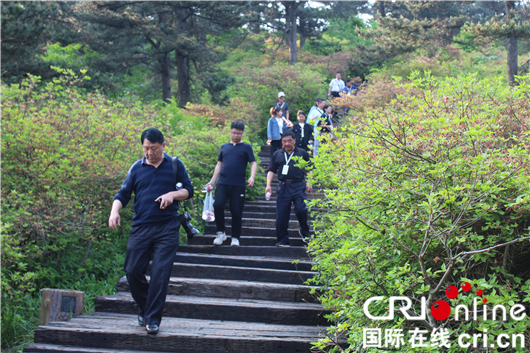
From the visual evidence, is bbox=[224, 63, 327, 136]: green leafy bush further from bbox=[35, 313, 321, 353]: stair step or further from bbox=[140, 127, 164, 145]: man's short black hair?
bbox=[35, 313, 321, 353]: stair step

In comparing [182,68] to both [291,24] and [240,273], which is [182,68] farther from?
[240,273]

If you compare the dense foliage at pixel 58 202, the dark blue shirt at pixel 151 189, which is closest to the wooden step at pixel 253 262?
the dense foliage at pixel 58 202

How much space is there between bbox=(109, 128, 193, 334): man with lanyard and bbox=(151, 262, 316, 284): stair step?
66.8 inches

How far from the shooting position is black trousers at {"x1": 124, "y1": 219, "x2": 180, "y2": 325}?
4.19m

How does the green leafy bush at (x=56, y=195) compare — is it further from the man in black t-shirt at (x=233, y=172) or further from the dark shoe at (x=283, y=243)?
the dark shoe at (x=283, y=243)

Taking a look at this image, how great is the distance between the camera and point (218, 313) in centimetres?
508

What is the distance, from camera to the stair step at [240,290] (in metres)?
5.48

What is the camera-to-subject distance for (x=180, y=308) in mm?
5137

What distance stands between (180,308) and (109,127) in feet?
11.7

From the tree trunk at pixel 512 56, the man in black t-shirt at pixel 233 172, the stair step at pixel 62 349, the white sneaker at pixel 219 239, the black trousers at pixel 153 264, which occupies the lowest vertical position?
the stair step at pixel 62 349

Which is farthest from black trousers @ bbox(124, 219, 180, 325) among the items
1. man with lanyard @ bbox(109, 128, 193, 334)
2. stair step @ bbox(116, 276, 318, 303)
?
stair step @ bbox(116, 276, 318, 303)

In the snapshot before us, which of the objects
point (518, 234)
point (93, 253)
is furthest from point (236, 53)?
point (518, 234)

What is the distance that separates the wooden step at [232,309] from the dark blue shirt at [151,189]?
1.32 metres

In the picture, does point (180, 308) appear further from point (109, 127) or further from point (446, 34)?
point (446, 34)
